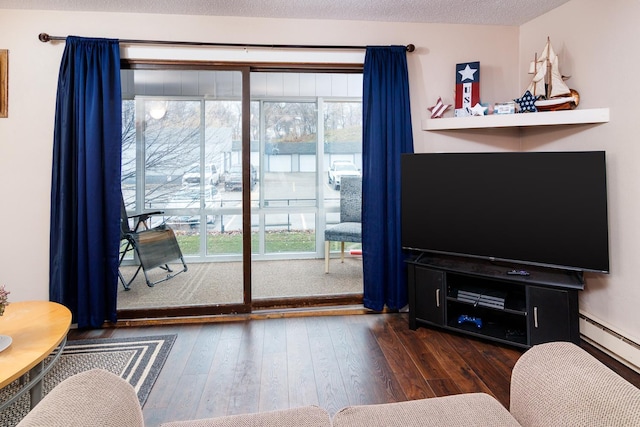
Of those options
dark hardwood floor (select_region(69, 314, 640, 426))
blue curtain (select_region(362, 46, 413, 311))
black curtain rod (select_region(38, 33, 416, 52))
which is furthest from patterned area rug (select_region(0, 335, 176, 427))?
black curtain rod (select_region(38, 33, 416, 52))

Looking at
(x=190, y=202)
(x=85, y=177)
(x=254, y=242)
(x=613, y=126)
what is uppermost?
(x=613, y=126)

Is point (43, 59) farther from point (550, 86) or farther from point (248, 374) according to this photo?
point (550, 86)

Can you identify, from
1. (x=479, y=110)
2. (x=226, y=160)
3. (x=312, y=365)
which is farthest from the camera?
(x=226, y=160)

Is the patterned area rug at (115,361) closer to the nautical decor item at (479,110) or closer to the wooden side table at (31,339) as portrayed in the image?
the wooden side table at (31,339)

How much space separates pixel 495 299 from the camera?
2.65 m

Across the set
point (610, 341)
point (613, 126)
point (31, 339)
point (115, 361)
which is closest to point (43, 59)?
point (31, 339)

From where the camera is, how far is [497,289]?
2.80 m

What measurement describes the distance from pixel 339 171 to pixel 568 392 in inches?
117

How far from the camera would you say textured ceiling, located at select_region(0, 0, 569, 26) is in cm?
275

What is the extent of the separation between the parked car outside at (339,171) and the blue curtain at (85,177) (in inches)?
76.2

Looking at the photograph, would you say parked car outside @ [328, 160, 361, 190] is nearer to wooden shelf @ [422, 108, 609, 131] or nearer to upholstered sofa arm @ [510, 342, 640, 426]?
wooden shelf @ [422, 108, 609, 131]

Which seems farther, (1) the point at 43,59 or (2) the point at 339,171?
(2) the point at 339,171

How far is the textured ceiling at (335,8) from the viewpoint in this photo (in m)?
2.75

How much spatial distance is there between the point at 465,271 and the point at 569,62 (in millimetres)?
1718
